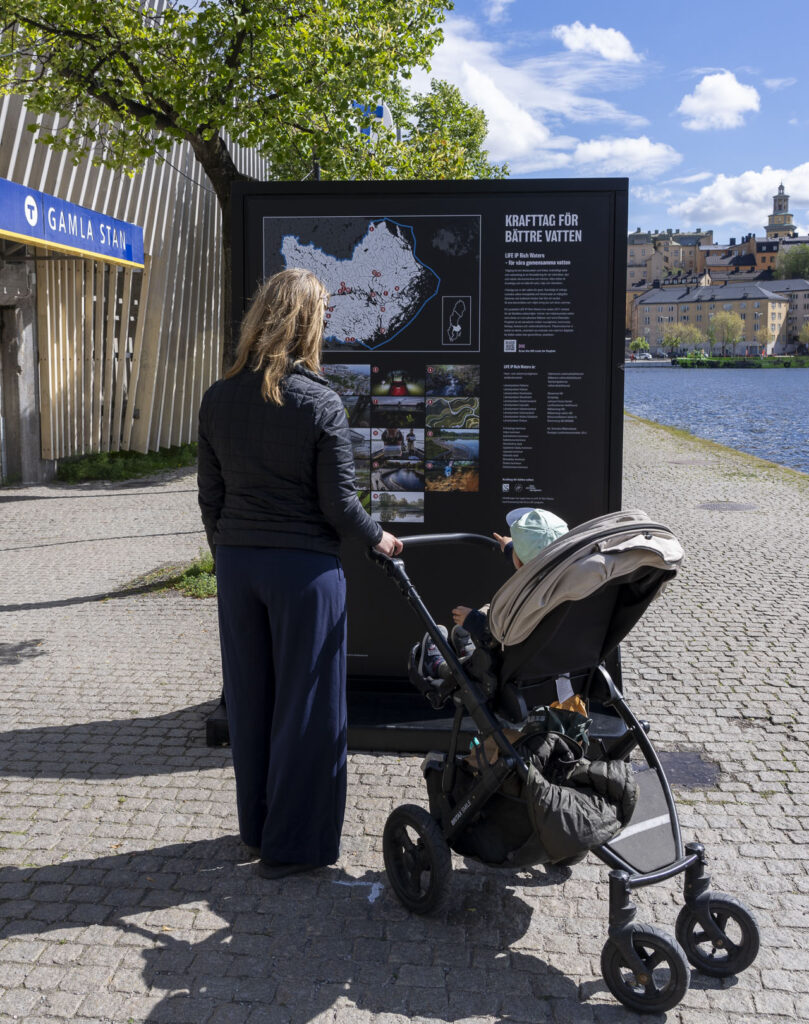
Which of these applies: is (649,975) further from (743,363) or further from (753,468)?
(743,363)

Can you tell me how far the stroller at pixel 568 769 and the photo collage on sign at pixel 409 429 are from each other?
158 centimetres

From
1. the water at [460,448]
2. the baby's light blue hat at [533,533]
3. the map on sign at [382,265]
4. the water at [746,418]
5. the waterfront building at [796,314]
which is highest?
the waterfront building at [796,314]

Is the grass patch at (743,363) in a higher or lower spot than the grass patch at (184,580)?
higher

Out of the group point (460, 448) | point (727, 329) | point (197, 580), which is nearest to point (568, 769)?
point (460, 448)

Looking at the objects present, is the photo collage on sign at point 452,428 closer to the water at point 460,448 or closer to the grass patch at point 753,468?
the water at point 460,448

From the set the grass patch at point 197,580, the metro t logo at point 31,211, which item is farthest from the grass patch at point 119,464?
the grass patch at point 197,580

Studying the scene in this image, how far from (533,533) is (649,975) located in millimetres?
1498

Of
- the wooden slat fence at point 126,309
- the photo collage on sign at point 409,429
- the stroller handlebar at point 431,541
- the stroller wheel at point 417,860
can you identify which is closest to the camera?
the stroller wheel at point 417,860

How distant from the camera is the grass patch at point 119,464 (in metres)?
17.0

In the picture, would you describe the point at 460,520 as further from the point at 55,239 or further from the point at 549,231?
the point at 55,239

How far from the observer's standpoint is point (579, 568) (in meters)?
3.29

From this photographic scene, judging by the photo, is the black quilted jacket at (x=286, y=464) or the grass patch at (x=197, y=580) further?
the grass patch at (x=197, y=580)

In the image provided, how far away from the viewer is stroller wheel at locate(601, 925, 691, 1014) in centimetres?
309

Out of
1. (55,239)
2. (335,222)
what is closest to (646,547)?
(335,222)
